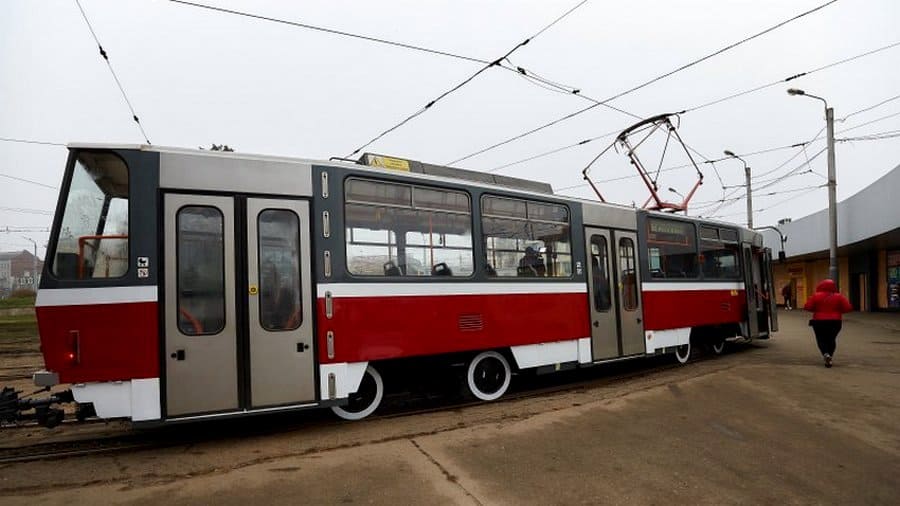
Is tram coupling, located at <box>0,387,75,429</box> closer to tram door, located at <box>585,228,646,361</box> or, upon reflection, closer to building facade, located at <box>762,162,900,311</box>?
tram door, located at <box>585,228,646,361</box>

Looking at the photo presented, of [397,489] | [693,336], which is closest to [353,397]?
[397,489]

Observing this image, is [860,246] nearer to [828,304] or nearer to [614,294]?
[828,304]

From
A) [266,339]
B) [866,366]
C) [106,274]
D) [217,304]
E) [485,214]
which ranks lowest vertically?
[866,366]

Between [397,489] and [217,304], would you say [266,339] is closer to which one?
[217,304]

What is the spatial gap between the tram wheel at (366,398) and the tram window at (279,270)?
123cm

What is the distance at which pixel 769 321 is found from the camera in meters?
13.4

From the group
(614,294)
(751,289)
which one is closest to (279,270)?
(614,294)

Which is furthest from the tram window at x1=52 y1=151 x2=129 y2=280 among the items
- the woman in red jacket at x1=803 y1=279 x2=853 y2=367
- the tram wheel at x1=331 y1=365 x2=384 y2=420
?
the woman in red jacket at x1=803 y1=279 x2=853 y2=367

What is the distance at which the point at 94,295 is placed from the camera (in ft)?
15.7

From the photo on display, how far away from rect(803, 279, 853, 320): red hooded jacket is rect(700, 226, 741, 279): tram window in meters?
1.95

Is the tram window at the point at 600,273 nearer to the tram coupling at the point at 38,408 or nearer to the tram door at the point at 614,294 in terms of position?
the tram door at the point at 614,294

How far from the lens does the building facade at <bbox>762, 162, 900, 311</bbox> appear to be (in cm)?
1792

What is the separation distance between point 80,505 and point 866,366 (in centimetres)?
1193

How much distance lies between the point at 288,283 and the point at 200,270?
84cm
